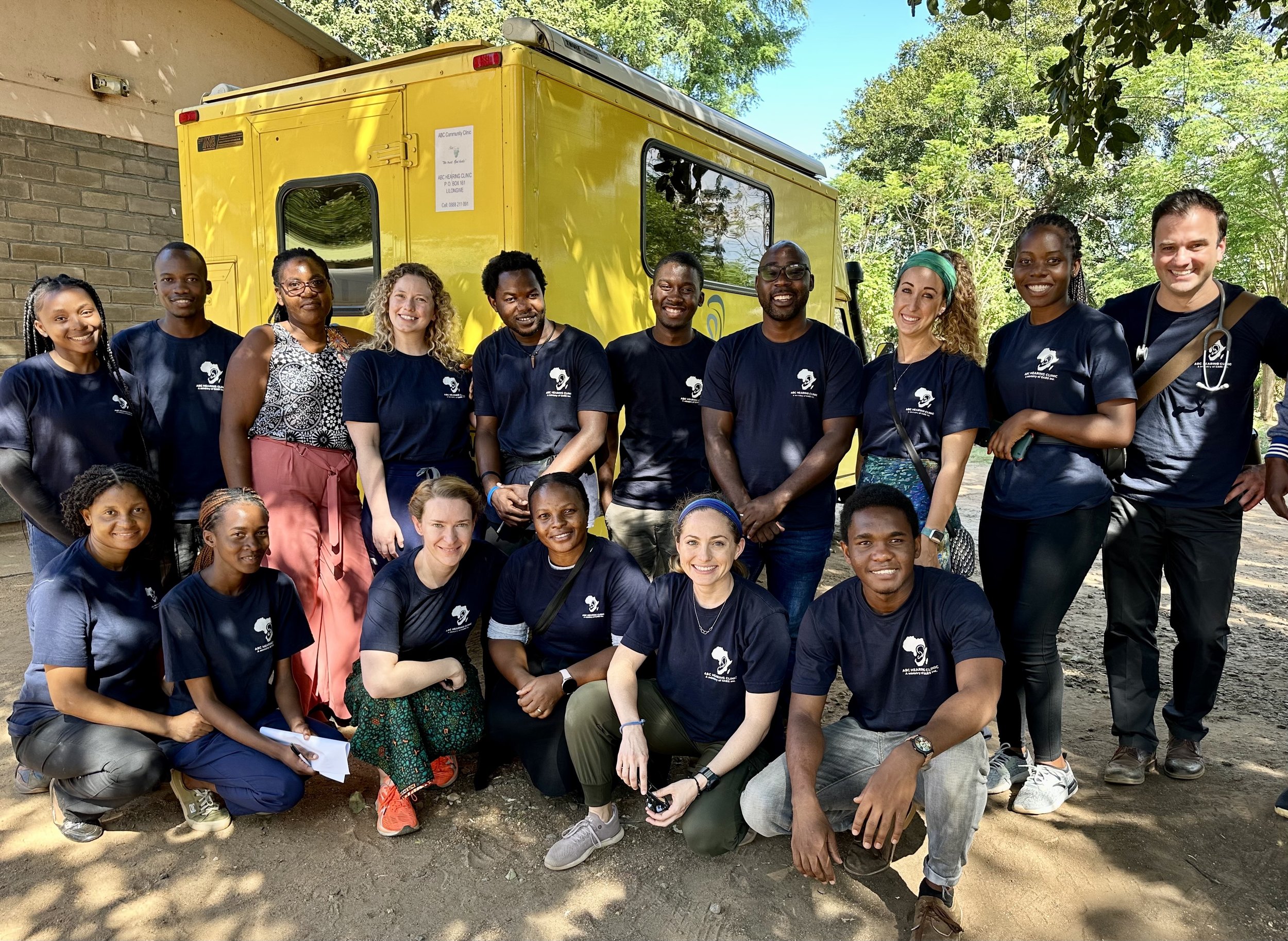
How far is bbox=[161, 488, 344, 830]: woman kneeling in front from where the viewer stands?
9.82 ft

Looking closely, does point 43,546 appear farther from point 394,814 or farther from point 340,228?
point 340,228

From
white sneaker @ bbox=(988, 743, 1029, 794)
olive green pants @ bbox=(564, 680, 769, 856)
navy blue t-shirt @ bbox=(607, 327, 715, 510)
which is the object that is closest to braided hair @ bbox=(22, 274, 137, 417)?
navy blue t-shirt @ bbox=(607, 327, 715, 510)

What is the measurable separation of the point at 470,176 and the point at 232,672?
93.7 inches

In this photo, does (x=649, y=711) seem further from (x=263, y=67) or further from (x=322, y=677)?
(x=263, y=67)

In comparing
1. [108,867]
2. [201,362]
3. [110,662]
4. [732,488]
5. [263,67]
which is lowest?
[108,867]

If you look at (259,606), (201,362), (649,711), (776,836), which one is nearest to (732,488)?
(649,711)

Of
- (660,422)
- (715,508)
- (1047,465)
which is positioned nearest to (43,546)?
(660,422)

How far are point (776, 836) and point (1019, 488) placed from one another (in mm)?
1426

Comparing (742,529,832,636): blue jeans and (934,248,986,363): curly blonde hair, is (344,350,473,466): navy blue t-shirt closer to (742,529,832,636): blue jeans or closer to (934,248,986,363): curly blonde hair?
(742,529,832,636): blue jeans

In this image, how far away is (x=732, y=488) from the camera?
3359 mm

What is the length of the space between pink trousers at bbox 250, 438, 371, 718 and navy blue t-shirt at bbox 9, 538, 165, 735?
0.52m

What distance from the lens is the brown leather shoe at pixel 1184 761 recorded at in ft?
10.9

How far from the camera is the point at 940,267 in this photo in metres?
3.05

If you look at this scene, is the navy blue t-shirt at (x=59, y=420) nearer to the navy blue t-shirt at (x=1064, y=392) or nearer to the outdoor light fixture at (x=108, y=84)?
the navy blue t-shirt at (x=1064, y=392)
